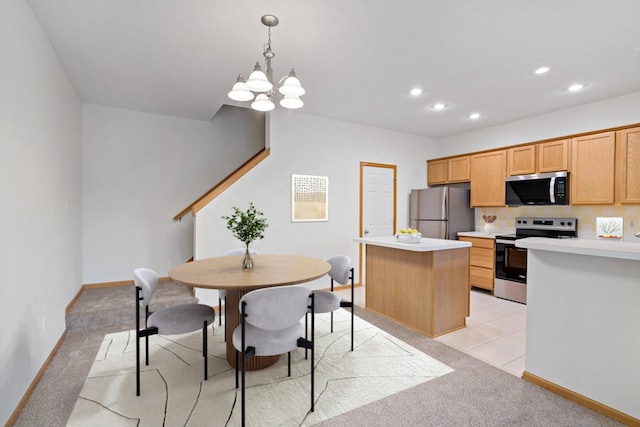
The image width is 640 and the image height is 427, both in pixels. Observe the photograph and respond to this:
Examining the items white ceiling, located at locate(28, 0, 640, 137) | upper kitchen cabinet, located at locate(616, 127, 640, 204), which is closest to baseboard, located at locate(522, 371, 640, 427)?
white ceiling, located at locate(28, 0, 640, 137)

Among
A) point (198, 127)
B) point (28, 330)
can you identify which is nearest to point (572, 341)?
point (28, 330)

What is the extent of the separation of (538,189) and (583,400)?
307cm

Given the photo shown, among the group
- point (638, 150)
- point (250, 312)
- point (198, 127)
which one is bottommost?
point (250, 312)

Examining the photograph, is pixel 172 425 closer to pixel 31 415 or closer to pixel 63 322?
pixel 31 415

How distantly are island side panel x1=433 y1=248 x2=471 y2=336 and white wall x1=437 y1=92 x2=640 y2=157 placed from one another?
2.48m

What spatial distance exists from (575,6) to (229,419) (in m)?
3.49

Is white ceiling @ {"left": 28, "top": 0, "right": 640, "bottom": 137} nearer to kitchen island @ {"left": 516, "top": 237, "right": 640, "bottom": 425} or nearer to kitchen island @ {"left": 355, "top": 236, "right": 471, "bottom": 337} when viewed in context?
kitchen island @ {"left": 516, "top": 237, "right": 640, "bottom": 425}

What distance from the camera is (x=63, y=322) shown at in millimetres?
2992

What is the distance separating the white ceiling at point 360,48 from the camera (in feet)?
7.02

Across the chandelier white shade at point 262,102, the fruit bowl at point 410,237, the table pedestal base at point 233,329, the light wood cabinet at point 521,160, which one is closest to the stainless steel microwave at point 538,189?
the light wood cabinet at point 521,160

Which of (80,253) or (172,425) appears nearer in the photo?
(172,425)

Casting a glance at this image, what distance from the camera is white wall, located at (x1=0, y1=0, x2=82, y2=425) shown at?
1.79 meters

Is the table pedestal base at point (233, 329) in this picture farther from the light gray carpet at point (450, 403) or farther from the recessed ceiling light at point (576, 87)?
the recessed ceiling light at point (576, 87)

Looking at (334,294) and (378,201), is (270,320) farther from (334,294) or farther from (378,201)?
(378,201)
